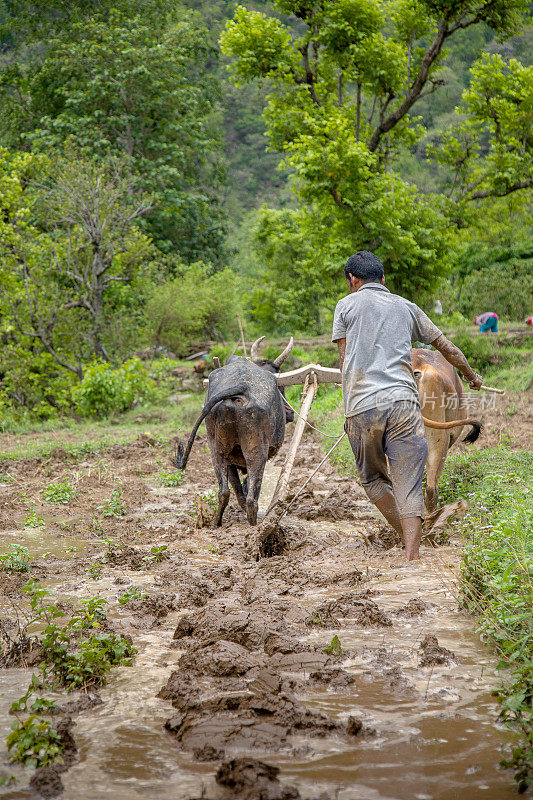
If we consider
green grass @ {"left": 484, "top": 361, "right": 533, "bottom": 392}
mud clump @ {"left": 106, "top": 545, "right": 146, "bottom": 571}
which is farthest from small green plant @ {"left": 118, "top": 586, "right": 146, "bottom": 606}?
green grass @ {"left": 484, "top": 361, "right": 533, "bottom": 392}

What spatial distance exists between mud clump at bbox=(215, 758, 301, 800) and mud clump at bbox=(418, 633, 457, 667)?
1045 millimetres

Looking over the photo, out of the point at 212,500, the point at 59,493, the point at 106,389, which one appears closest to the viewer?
the point at 212,500

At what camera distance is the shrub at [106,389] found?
47.9ft

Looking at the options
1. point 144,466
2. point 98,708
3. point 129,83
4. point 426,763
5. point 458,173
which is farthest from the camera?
point 129,83

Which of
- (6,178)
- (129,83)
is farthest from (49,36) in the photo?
(6,178)

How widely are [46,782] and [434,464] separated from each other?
4674 mm

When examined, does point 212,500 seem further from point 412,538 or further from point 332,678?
point 332,678

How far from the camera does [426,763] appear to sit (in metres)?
2.32

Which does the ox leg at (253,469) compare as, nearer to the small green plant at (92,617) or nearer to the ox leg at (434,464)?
the ox leg at (434,464)

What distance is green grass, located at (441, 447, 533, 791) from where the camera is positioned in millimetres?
2541

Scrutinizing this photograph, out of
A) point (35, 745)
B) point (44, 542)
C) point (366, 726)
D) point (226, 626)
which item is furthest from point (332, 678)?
point (44, 542)

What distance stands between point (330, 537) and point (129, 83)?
22778mm

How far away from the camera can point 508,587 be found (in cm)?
337

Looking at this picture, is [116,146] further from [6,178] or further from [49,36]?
[6,178]
